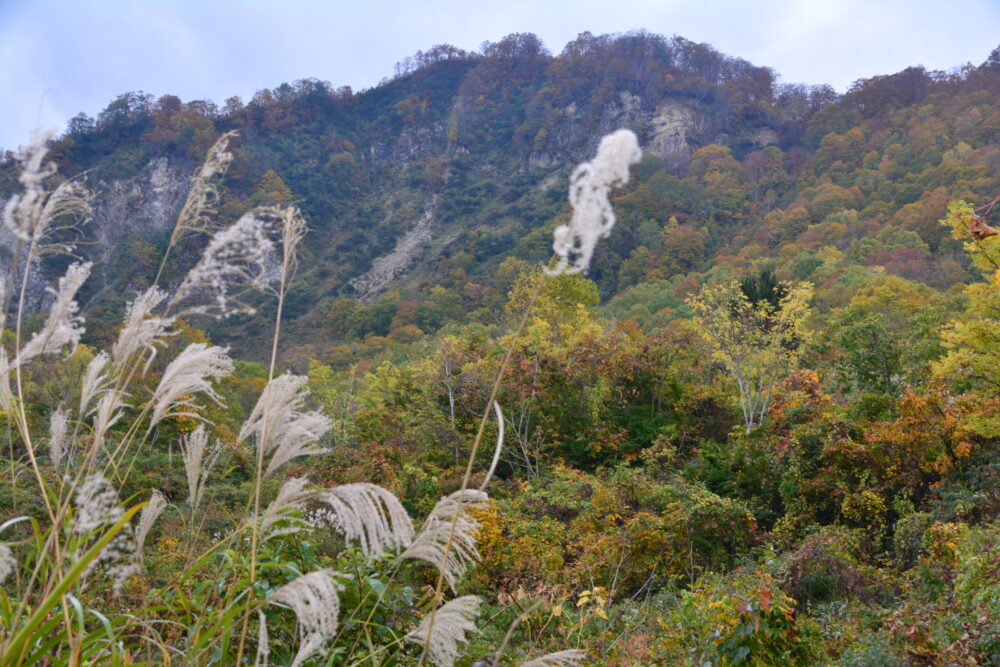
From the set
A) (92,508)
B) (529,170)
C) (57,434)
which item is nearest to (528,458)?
(57,434)

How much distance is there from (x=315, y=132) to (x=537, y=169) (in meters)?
27.4

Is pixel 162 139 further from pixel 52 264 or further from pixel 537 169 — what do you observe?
pixel 537 169

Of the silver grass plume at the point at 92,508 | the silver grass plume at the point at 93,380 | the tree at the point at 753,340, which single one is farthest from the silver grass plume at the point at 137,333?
the tree at the point at 753,340

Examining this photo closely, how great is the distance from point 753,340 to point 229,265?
10.7m

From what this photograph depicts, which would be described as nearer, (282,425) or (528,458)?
(282,425)

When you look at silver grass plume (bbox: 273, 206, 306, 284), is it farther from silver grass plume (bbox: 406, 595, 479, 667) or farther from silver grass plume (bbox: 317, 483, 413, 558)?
silver grass plume (bbox: 406, 595, 479, 667)

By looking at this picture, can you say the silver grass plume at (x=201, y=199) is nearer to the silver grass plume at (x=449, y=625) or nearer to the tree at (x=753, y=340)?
the silver grass plume at (x=449, y=625)

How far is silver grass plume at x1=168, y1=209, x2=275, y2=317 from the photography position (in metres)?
1.29

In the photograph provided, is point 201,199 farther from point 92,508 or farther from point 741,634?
point 741,634

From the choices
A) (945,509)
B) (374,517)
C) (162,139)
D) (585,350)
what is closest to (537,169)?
(162,139)

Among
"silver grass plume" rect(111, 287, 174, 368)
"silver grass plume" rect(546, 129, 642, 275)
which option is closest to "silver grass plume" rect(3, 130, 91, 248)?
"silver grass plume" rect(111, 287, 174, 368)

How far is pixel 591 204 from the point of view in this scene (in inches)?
39.4

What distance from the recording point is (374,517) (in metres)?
1.06

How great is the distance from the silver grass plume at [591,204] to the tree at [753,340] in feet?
31.2
